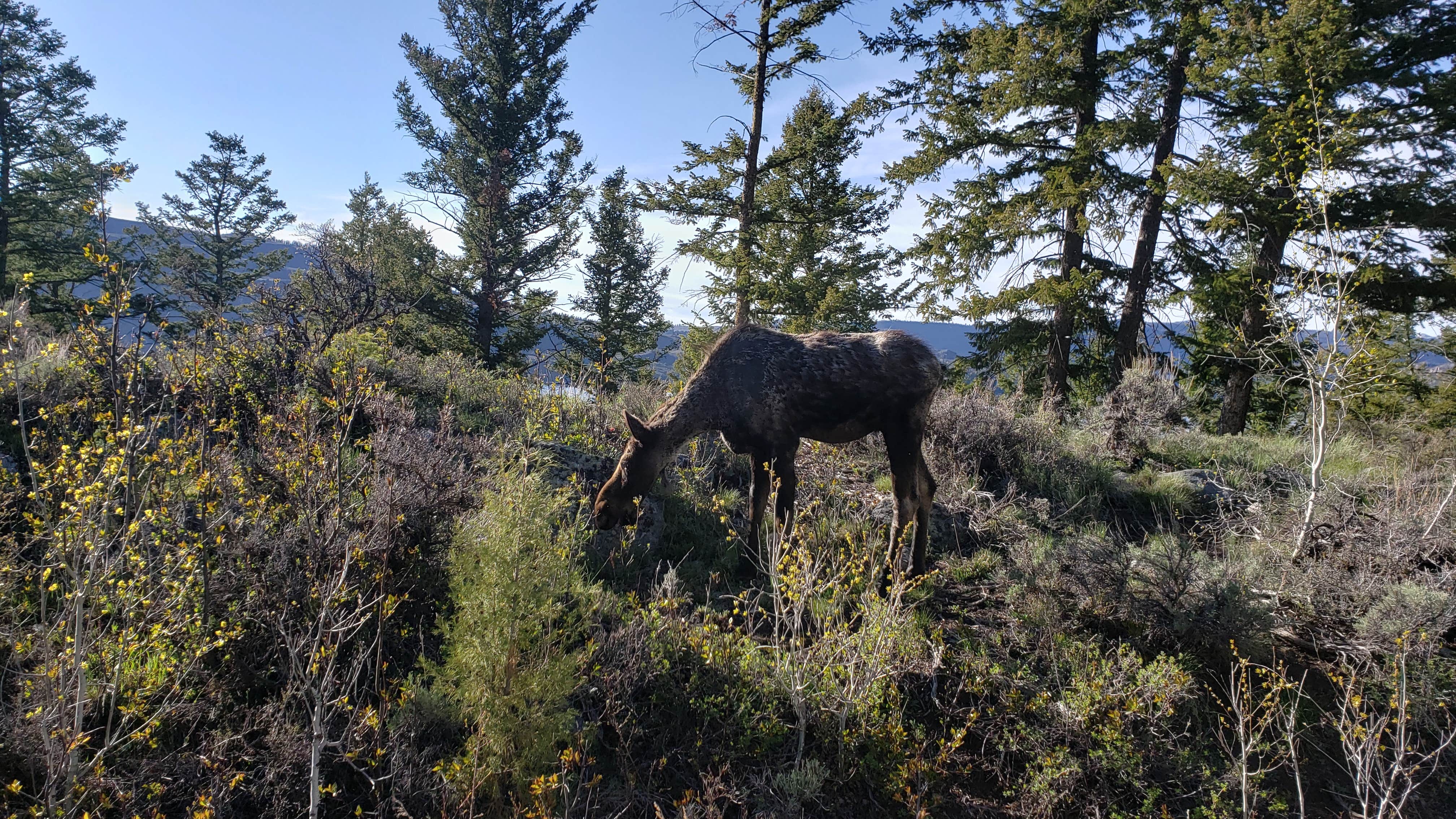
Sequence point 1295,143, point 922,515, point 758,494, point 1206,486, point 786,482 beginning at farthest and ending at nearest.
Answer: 1. point 1295,143
2. point 1206,486
3. point 922,515
4. point 758,494
5. point 786,482

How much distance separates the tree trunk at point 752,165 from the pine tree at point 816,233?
0.47 m

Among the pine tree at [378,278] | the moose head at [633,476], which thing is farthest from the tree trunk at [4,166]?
the moose head at [633,476]

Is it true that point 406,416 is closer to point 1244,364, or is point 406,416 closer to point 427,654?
point 427,654

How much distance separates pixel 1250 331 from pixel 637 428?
1495cm

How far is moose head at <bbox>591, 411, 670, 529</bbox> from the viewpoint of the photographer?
17.2 ft

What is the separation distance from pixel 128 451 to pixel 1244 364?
17.5 meters

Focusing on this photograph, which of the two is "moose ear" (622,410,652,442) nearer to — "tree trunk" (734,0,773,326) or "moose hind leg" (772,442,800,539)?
"moose hind leg" (772,442,800,539)

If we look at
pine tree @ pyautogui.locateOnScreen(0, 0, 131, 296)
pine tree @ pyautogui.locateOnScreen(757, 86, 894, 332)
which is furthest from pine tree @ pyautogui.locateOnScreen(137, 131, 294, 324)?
pine tree @ pyautogui.locateOnScreen(757, 86, 894, 332)

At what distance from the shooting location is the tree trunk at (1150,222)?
13680mm

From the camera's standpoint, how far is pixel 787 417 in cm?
529

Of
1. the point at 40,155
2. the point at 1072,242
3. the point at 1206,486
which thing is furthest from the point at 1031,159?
the point at 40,155

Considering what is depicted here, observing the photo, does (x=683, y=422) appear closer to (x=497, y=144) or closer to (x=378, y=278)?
(x=378, y=278)

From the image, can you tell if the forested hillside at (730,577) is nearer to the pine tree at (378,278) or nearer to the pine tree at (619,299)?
the pine tree at (378,278)

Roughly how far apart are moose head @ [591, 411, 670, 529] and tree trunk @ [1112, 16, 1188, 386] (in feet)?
42.1
